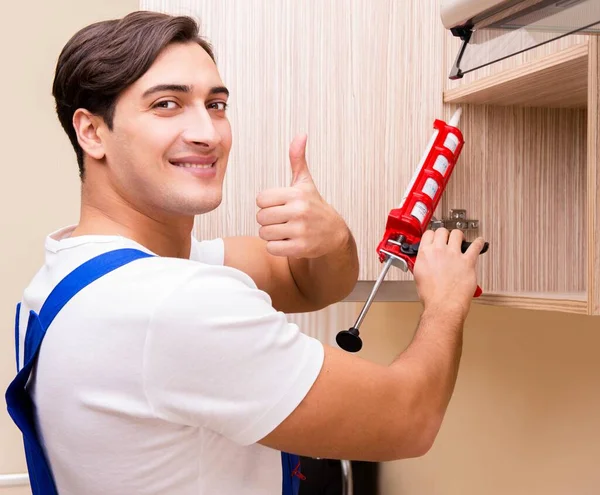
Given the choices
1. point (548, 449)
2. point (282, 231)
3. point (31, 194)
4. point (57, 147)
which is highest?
point (57, 147)

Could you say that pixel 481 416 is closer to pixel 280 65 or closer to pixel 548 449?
pixel 548 449

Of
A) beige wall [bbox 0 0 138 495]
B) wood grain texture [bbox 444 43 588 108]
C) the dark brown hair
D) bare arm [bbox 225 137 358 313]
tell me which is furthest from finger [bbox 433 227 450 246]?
beige wall [bbox 0 0 138 495]

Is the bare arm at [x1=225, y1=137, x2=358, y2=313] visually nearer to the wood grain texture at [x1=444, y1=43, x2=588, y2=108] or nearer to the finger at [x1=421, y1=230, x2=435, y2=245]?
the finger at [x1=421, y1=230, x2=435, y2=245]

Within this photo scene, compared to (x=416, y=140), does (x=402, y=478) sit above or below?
below

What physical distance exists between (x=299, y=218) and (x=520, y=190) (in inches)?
16.6

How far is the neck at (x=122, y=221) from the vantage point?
1001 millimetres

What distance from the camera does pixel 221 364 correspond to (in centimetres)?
79

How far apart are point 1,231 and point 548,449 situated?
142cm

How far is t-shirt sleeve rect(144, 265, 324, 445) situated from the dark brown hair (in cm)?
31

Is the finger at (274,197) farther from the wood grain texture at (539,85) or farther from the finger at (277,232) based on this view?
the wood grain texture at (539,85)

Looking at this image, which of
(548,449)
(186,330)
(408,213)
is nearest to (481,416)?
(548,449)

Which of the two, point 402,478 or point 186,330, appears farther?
point 402,478

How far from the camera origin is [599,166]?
923 millimetres

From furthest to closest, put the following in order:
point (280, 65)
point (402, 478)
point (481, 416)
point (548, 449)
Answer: point (402, 478)
point (481, 416)
point (548, 449)
point (280, 65)
